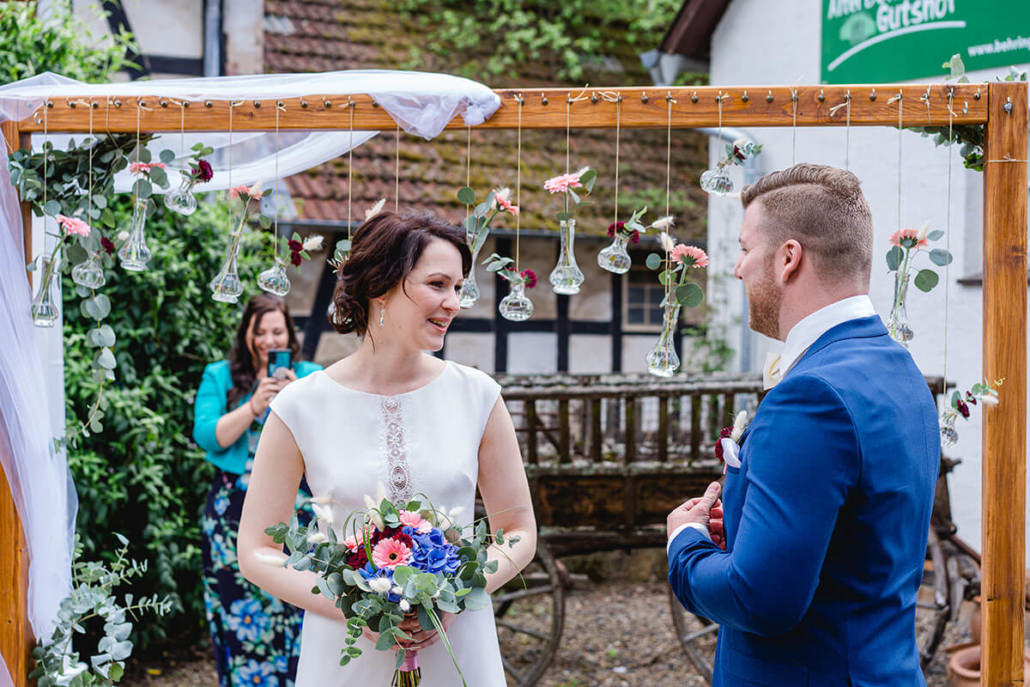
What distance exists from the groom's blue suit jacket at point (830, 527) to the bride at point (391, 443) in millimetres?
732

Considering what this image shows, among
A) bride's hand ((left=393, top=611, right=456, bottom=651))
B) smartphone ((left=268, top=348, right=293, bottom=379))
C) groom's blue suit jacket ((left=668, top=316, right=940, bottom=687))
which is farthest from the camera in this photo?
smartphone ((left=268, top=348, right=293, bottom=379))

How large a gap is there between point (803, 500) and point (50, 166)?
7.70 feet

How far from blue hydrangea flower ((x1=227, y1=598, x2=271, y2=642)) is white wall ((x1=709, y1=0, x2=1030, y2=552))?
331cm

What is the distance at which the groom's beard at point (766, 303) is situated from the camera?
1.92m

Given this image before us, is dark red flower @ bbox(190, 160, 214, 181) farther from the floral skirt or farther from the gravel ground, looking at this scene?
the gravel ground

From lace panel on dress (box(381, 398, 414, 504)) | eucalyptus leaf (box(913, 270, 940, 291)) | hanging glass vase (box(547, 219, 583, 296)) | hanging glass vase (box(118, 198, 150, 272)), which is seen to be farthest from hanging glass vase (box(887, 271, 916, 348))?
hanging glass vase (box(118, 198, 150, 272))

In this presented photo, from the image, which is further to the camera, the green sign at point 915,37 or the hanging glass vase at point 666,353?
the green sign at point 915,37

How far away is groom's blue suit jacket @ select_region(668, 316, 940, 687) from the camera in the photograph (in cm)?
168

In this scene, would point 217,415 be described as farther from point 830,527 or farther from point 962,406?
point 830,527

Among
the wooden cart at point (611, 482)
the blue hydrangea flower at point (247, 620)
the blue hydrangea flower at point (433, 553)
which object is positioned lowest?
the blue hydrangea flower at point (247, 620)

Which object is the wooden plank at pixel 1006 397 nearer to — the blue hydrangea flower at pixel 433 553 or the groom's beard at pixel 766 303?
the groom's beard at pixel 766 303

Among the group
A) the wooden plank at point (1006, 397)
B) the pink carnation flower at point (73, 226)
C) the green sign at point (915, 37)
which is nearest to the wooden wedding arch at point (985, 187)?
the wooden plank at point (1006, 397)

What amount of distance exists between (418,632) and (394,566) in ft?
0.79

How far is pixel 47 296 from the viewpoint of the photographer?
2840 mm
